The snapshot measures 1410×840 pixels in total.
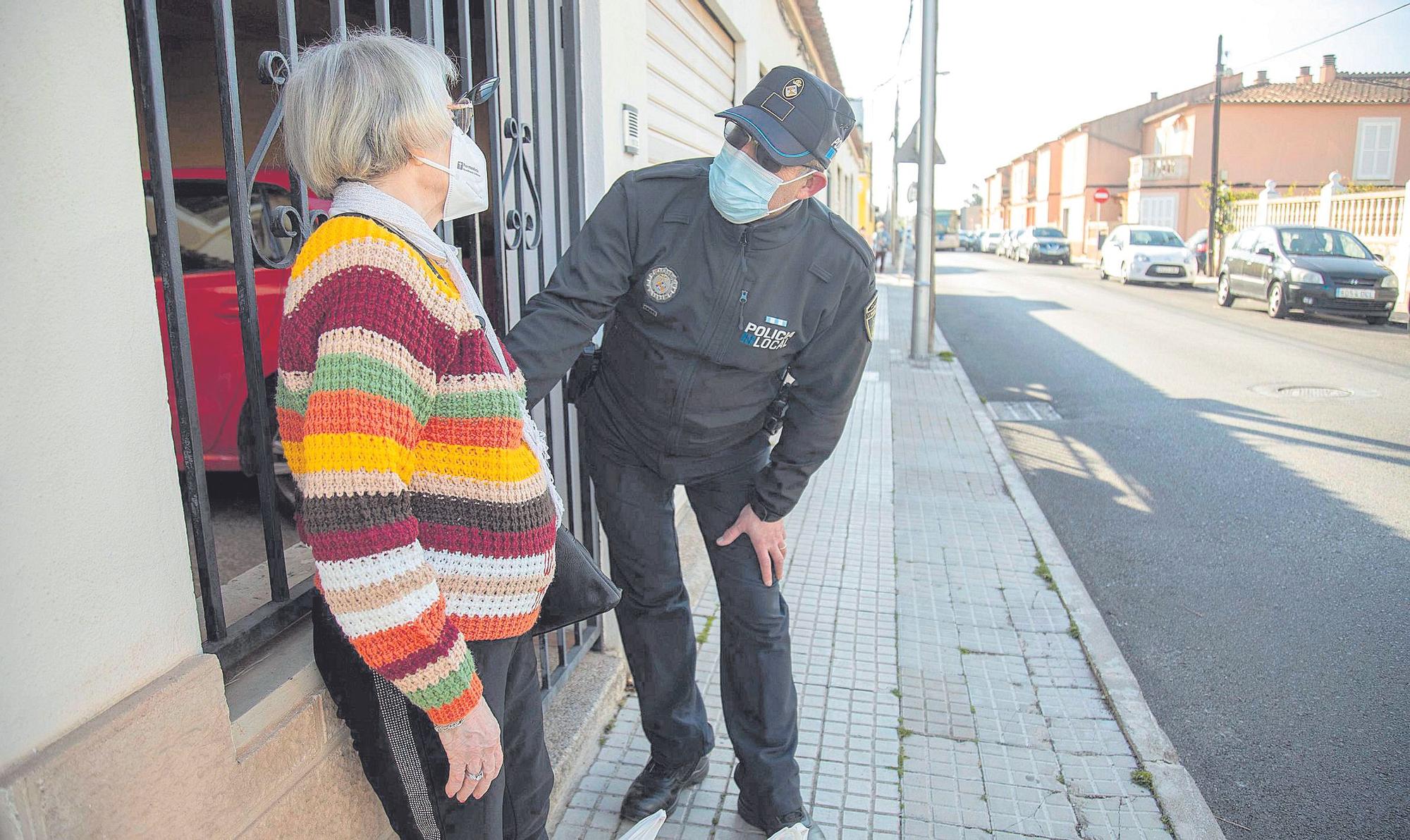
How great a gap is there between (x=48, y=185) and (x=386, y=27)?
1.00 meters

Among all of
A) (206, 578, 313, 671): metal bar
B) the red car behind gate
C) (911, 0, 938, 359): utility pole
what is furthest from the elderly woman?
(911, 0, 938, 359): utility pole

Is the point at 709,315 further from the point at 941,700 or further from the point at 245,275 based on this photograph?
the point at 941,700

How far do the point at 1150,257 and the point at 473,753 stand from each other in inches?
1050

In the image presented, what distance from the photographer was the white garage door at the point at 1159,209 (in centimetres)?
4319

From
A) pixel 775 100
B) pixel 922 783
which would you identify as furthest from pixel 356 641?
pixel 922 783

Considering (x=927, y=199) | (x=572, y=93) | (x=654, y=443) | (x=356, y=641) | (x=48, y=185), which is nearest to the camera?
(x=48, y=185)

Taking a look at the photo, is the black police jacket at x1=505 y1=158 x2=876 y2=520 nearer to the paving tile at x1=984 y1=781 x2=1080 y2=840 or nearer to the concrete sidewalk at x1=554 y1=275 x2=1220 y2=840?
the concrete sidewalk at x1=554 y1=275 x2=1220 y2=840

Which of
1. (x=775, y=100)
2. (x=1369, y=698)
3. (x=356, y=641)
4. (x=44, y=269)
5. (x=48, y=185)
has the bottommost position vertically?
(x=1369, y=698)

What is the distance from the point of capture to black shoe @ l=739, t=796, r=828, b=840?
102 inches

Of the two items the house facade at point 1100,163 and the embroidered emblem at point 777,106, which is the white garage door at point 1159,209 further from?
the embroidered emblem at point 777,106

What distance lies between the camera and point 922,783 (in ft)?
9.59

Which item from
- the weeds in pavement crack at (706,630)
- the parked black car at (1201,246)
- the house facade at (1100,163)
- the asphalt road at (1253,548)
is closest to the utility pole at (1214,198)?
the parked black car at (1201,246)

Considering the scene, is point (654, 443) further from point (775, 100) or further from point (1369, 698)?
point (1369, 698)

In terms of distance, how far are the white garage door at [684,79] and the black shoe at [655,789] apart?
8.63 ft
